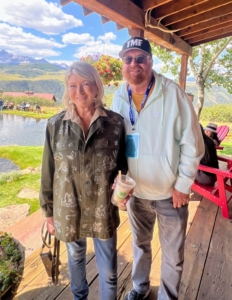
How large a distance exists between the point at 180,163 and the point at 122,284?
3.04 feet

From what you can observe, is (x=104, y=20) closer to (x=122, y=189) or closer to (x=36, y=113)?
(x=36, y=113)

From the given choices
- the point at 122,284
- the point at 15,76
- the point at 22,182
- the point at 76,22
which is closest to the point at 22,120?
the point at 15,76

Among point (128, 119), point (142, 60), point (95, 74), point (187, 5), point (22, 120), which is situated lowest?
point (22, 120)

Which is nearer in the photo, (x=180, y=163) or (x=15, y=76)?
(x=180, y=163)

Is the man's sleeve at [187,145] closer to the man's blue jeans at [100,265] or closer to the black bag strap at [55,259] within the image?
the man's blue jeans at [100,265]

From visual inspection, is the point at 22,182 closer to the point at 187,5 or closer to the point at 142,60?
the point at 142,60

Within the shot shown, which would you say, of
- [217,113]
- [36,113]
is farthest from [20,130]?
[217,113]

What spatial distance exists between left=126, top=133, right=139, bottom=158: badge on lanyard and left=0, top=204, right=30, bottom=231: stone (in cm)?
202

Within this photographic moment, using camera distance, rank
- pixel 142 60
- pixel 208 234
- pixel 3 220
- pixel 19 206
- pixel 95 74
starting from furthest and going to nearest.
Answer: pixel 19 206
pixel 3 220
pixel 208 234
pixel 142 60
pixel 95 74

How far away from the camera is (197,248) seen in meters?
1.76

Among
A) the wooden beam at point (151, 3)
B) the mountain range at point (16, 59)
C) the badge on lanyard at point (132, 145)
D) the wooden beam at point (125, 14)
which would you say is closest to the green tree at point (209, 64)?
the wooden beam at point (125, 14)

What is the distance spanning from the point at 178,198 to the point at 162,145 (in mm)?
275

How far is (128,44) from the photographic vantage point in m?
1.09

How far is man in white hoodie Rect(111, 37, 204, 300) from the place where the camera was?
1.02 meters
